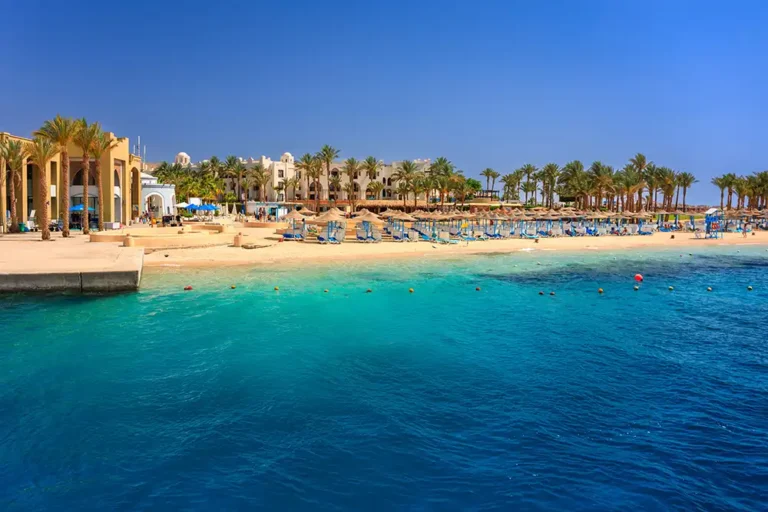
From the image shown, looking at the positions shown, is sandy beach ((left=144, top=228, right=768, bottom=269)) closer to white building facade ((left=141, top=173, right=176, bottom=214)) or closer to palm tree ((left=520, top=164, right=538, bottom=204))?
white building facade ((left=141, top=173, right=176, bottom=214))

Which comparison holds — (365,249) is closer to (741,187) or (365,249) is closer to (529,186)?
(741,187)

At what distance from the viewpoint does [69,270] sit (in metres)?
16.6

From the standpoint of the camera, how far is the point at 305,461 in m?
6.77

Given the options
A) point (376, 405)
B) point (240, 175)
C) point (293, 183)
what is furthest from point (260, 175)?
point (376, 405)

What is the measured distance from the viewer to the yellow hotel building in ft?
112

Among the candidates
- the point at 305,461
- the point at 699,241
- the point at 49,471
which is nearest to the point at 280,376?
the point at 305,461

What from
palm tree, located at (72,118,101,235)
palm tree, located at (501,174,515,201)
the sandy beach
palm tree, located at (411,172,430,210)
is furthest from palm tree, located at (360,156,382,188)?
palm tree, located at (72,118,101,235)

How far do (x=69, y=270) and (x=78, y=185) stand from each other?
2744 cm

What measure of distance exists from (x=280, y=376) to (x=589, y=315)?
9611mm

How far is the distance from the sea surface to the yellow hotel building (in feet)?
74.1

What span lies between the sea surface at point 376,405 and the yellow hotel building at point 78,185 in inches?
890

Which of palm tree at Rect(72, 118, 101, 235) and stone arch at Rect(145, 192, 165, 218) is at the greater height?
palm tree at Rect(72, 118, 101, 235)

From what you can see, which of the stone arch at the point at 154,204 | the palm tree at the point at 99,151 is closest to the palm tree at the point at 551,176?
the stone arch at the point at 154,204

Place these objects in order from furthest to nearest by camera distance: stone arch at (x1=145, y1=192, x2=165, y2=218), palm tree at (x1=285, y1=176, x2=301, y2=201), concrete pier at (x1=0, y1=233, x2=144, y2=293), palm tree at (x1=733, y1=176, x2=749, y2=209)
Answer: palm tree at (x1=285, y1=176, x2=301, y2=201) → palm tree at (x1=733, y1=176, x2=749, y2=209) → stone arch at (x1=145, y1=192, x2=165, y2=218) → concrete pier at (x1=0, y1=233, x2=144, y2=293)
